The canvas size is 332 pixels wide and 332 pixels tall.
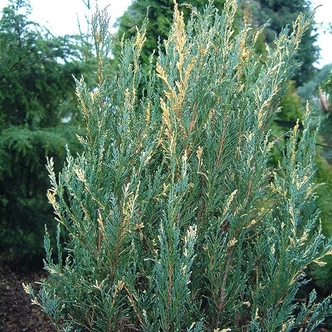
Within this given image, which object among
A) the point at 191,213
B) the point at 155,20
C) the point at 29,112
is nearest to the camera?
the point at 191,213

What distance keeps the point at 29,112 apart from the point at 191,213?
13.3ft

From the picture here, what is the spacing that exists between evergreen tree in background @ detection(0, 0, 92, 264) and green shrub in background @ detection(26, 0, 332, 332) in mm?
2820

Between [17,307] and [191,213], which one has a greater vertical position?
[191,213]

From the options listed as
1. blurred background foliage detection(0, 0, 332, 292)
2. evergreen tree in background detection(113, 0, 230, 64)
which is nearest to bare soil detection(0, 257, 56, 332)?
blurred background foliage detection(0, 0, 332, 292)

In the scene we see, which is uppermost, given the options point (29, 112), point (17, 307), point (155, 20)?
point (155, 20)

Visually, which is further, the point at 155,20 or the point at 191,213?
the point at 155,20

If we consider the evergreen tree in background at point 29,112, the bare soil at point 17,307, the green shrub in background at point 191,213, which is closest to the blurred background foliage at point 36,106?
the evergreen tree in background at point 29,112

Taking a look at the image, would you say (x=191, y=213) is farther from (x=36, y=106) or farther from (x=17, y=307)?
(x=17, y=307)

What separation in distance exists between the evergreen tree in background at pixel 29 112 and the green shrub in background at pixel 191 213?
9.25ft

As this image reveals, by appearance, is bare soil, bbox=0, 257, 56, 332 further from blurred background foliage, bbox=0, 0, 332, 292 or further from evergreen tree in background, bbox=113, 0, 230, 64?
evergreen tree in background, bbox=113, 0, 230, 64

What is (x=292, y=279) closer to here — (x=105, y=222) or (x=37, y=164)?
(x=105, y=222)

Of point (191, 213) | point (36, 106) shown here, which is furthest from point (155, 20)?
point (191, 213)

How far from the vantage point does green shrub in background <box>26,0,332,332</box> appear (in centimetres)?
225

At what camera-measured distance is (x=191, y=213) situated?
2332 mm
